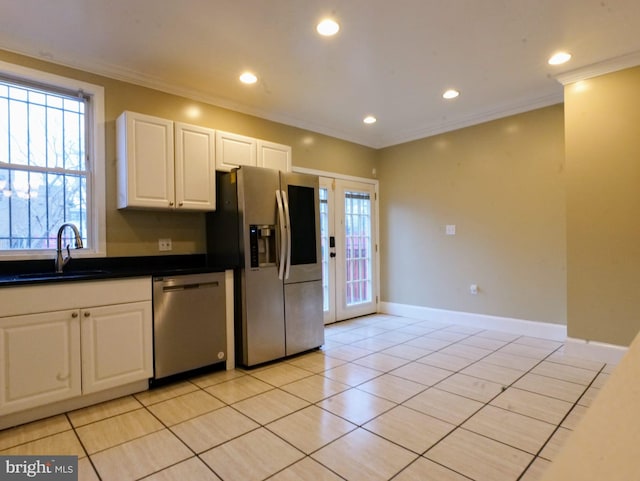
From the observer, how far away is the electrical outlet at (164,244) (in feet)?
10.8

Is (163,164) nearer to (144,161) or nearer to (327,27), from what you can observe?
(144,161)

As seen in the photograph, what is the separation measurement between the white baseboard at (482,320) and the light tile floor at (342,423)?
0.51 meters

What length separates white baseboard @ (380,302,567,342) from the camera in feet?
12.5

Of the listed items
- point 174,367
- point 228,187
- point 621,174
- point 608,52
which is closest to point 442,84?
point 608,52

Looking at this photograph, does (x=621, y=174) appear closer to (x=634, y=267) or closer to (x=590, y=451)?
(x=634, y=267)

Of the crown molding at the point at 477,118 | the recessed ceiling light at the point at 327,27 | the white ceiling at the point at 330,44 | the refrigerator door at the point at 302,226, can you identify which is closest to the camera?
the white ceiling at the point at 330,44

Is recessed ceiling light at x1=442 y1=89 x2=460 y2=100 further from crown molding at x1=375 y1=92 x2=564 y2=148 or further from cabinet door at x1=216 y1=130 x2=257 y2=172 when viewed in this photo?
cabinet door at x1=216 y1=130 x2=257 y2=172

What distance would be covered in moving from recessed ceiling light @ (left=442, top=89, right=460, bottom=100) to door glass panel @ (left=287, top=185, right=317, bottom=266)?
170 cm

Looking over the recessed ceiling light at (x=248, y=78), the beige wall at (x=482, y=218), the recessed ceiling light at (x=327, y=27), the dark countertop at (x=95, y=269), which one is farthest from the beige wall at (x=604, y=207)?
the dark countertop at (x=95, y=269)

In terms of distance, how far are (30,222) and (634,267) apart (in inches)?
191

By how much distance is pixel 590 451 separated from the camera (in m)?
0.46

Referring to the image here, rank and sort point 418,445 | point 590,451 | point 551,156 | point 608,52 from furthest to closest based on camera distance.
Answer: point 551,156 < point 608,52 < point 418,445 < point 590,451

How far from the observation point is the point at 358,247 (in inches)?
205

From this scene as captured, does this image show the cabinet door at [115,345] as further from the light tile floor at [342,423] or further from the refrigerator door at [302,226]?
the refrigerator door at [302,226]
